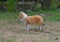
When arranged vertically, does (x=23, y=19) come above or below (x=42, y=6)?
above

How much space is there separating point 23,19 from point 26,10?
28.0 feet

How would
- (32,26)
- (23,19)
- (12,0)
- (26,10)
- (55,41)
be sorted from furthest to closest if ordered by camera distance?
(26,10), (12,0), (32,26), (23,19), (55,41)

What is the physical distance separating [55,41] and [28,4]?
12.2 m

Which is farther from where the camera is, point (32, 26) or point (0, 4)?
point (0, 4)

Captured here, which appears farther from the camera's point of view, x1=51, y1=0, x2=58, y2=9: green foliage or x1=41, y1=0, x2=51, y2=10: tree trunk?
x1=41, y1=0, x2=51, y2=10: tree trunk

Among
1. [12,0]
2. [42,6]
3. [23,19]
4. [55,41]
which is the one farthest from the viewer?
[42,6]

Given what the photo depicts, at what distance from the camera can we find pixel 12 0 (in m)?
17.1

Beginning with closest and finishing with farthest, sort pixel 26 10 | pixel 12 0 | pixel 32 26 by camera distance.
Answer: pixel 32 26 → pixel 12 0 → pixel 26 10

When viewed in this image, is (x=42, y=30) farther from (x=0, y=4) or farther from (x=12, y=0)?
(x=0, y=4)

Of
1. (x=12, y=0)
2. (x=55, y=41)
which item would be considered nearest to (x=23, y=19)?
(x=55, y=41)

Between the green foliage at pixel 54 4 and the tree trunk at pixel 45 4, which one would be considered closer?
the green foliage at pixel 54 4

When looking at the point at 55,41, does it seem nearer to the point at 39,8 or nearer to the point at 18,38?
the point at 18,38

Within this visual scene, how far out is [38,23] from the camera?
35.3ft

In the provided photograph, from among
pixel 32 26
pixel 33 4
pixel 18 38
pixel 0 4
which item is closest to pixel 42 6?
pixel 33 4
